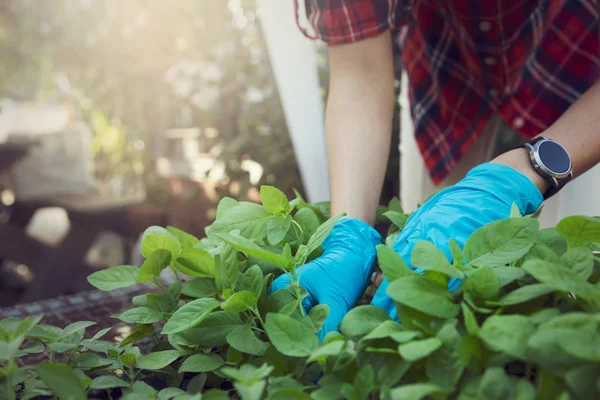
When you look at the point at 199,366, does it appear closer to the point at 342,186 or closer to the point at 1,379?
the point at 1,379

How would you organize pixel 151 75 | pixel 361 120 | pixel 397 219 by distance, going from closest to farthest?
pixel 397 219 → pixel 361 120 → pixel 151 75

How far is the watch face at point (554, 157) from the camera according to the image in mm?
627

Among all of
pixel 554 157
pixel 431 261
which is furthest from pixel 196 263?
pixel 554 157

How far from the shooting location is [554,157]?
2.07 feet

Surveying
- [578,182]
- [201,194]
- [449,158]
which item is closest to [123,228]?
[201,194]

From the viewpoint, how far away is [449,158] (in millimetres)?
1044

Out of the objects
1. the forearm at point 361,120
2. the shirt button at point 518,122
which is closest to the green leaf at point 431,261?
the forearm at point 361,120

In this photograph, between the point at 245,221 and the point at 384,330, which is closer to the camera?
the point at 384,330

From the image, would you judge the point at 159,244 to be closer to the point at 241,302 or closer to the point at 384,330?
the point at 241,302

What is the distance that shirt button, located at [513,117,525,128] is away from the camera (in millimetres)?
959

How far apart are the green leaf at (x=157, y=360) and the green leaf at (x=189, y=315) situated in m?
0.03

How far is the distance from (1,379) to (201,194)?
6.84 feet

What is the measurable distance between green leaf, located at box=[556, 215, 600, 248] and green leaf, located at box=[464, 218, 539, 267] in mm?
75

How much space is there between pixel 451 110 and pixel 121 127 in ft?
7.39
